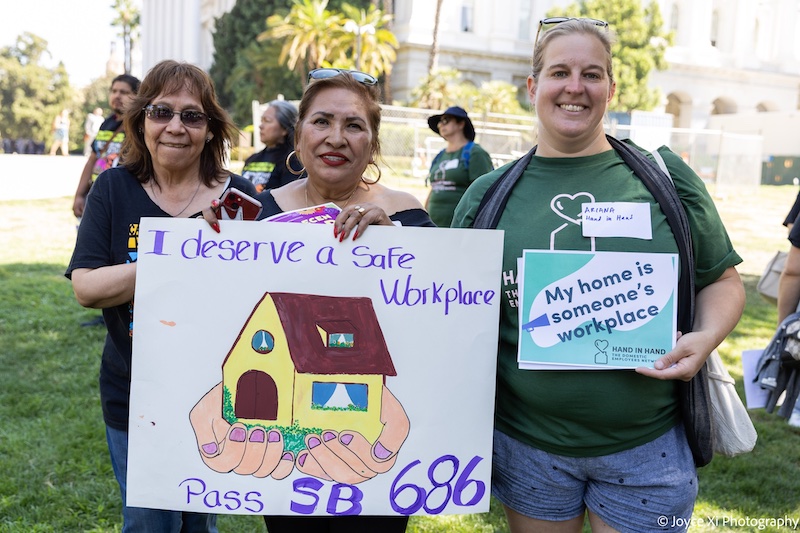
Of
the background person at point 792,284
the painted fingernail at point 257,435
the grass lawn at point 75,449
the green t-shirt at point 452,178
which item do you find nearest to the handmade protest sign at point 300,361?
the painted fingernail at point 257,435

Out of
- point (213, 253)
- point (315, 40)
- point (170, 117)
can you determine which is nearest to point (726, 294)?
point (213, 253)

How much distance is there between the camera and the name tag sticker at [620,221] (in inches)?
77.6

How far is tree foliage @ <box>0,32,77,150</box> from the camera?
2505 inches

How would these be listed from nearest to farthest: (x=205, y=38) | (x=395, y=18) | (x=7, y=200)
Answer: (x=7, y=200), (x=395, y=18), (x=205, y=38)

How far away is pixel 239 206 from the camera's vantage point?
219 cm

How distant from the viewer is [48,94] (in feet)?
217

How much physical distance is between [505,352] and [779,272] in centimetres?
285

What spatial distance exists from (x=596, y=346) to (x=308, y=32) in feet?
122

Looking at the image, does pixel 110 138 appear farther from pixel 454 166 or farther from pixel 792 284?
pixel 792 284

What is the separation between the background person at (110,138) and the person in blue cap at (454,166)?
9.92 ft

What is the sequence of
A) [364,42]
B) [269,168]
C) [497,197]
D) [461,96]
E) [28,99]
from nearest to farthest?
[497,197] → [269,168] → [461,96] → [364,42] → [28,99]

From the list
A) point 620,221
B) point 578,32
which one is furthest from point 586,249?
point 578,32

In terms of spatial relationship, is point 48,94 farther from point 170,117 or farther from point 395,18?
point 170,117

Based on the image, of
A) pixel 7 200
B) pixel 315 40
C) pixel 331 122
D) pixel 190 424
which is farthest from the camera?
pixel 315 40
